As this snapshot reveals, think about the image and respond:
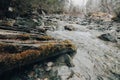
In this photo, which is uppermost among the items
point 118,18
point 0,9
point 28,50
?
point 0,9

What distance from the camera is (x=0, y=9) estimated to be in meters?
21.5

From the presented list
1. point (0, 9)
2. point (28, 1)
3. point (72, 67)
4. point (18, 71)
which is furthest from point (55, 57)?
point (28, 1)

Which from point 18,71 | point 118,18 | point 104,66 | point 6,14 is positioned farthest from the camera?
point 118,18

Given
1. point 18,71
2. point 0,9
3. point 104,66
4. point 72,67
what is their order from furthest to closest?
point 0,9 < point 104,66 < point 72,67 < point 18,71

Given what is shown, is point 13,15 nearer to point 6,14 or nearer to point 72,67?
point 6,14

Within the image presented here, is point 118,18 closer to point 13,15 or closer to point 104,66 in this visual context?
point 13,15

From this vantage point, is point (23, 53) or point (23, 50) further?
point (23, 50)

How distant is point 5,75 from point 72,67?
3126 millimetres

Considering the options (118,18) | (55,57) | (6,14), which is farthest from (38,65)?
(118,18)

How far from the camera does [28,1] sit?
26625mm

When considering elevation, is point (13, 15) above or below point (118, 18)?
above

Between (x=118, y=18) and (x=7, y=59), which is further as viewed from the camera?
(x=118, y=18)

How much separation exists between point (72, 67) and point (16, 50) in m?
2.75

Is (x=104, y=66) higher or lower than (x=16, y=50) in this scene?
lower
